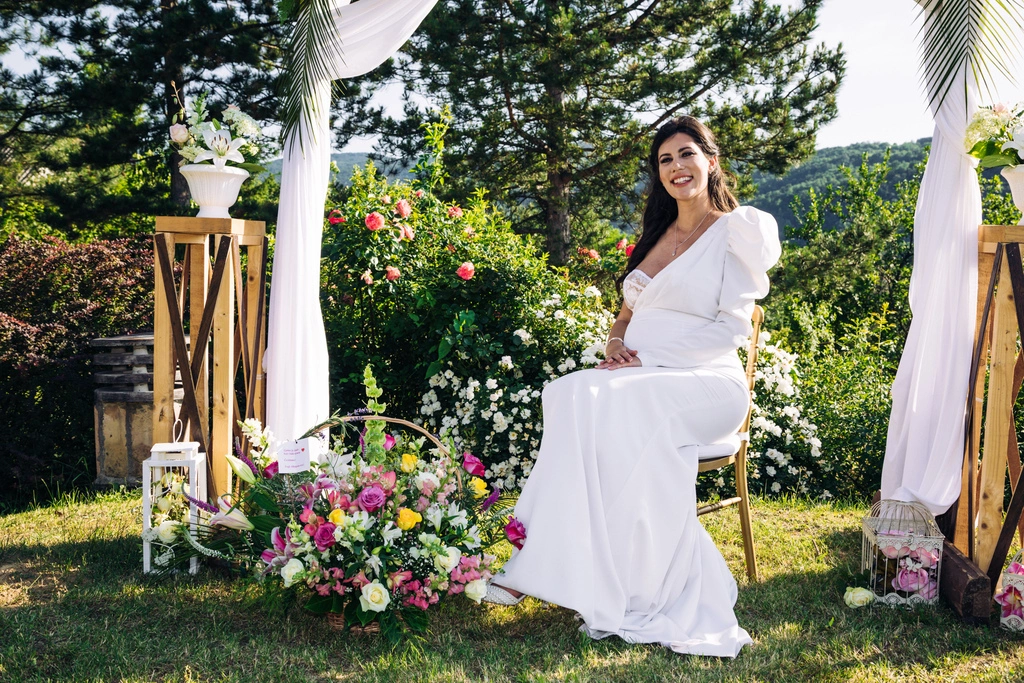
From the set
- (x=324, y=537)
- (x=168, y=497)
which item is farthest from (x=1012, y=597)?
(x=168, y=497)

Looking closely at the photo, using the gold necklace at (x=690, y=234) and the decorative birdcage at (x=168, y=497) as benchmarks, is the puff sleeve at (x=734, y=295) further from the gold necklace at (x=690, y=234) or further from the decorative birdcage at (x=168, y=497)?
the decorative birdcage at (x=168, y=497)

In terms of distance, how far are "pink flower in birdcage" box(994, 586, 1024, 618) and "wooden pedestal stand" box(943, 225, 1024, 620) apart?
0.04m

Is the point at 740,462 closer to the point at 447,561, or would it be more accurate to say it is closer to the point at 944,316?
the point at 944,316

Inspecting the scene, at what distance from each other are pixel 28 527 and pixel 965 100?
4.19 metres

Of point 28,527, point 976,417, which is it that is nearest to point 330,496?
point 28,527

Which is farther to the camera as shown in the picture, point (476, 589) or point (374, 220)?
point (374, 220)

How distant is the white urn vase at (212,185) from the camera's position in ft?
11.2

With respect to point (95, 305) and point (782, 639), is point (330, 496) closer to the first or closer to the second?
point (782, 639)

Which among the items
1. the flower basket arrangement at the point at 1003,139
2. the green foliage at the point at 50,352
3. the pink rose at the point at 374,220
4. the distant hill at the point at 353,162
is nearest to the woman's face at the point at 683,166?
the flower basket arrangement at the point at 1003,139

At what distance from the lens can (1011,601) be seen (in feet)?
8.79

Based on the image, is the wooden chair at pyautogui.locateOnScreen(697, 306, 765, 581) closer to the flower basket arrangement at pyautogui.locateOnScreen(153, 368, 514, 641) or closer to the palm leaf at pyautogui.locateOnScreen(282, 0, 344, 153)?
the flower basket arrangement at pyautogui.locateOnScreen(153, 368, 514, 641)

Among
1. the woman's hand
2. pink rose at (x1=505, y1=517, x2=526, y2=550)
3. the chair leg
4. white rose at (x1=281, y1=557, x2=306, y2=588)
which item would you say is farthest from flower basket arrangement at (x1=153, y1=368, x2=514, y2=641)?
the chair leg

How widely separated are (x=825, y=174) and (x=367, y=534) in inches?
372

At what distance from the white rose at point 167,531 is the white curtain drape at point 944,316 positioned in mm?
2606
